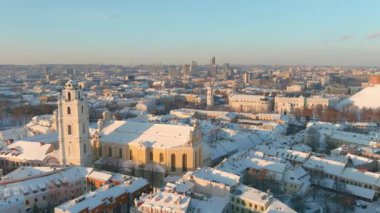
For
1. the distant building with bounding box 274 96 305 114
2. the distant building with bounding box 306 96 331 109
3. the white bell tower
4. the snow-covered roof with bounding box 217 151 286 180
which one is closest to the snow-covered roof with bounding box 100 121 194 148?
the white bell tower

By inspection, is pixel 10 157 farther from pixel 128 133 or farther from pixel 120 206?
pixel 120 206

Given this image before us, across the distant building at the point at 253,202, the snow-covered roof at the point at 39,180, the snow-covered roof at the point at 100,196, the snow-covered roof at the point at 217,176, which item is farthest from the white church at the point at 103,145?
the distant building at the point at 253,202

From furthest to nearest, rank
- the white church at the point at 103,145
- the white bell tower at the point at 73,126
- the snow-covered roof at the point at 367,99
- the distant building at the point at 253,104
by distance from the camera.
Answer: the distant building at the point at 253,104, the snow-covered roof at the point at 367,99, the white church at the point at 103,145, the white bell tower at the point at 73,126

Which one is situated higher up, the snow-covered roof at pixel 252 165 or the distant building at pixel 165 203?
the distant building at pixel 165 203

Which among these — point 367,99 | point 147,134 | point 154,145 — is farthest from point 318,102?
point 154,145

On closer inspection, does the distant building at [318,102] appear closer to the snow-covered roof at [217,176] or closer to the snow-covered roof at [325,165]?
the snow-covered roof at [325,165]

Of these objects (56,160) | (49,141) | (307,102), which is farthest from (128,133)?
(307,102)
